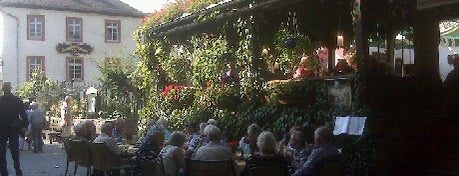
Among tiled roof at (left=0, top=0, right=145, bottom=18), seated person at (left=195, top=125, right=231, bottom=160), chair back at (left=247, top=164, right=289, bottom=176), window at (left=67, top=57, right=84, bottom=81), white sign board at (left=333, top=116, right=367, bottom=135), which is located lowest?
chair back at (left=247, top=164, right=289, bottom=176)

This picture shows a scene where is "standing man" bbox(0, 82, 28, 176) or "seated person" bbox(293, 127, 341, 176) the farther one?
"standing man" bbox(0, 82, 28, 176)

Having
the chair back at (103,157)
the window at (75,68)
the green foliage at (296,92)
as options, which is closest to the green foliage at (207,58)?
the green foliage at (296,92)

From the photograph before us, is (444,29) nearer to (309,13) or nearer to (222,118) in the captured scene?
(309,13)

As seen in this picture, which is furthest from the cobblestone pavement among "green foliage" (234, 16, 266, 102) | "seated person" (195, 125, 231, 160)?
"seated person" (195, 125, 231, 160)

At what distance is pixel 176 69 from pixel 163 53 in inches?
39.8

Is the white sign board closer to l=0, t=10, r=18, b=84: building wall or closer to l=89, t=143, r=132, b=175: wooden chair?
l=89, t=143, r=132, b=175: wooden chair

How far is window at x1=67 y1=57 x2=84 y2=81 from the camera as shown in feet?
129

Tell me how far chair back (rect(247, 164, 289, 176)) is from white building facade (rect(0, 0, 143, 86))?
30561 millimetres

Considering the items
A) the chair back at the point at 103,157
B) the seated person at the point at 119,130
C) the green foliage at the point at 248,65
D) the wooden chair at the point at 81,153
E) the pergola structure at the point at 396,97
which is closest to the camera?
the pergola structure at the point at 396,97

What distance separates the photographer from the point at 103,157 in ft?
30.6

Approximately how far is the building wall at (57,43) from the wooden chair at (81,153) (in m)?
26.0

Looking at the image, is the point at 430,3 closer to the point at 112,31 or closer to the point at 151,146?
the point at 151,146

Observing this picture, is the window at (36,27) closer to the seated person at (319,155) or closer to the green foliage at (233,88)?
the green foliage at (233,88)

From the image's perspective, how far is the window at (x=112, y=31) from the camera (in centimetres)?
4081
